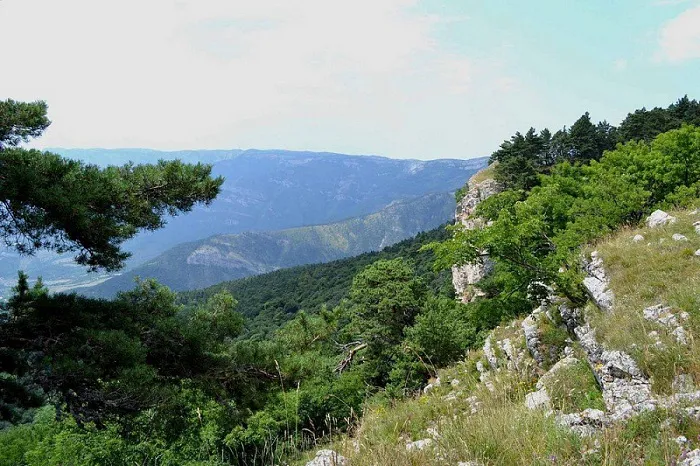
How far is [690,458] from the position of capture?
278cm

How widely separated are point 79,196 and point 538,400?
682 centimetres

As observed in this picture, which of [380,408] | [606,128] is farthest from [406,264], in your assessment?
[606,128]

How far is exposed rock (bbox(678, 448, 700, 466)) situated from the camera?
271cm

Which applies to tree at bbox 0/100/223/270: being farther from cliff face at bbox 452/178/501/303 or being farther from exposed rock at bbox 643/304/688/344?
cliff face at bbox 452/178/501/303

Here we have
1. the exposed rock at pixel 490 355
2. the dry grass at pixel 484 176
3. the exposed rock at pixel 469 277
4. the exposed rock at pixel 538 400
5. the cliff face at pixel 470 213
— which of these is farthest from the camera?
the dry grass at pixel 484 176

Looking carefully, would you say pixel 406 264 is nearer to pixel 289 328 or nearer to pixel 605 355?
pixel 289 328

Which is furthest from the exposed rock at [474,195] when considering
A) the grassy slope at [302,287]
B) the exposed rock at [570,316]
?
the exposed rock at [570,316]

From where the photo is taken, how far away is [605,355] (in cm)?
533

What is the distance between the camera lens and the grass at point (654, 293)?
4.42 metres

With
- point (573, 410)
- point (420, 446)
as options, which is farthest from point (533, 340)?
point (420, 446)

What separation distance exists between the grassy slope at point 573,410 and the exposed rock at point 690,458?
0.05 meters

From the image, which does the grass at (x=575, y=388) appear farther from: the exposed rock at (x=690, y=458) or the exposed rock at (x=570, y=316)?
the exposed rock at (x=570, y=316)

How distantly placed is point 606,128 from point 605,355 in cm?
6313

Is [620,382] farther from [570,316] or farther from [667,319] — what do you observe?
[570,316]
